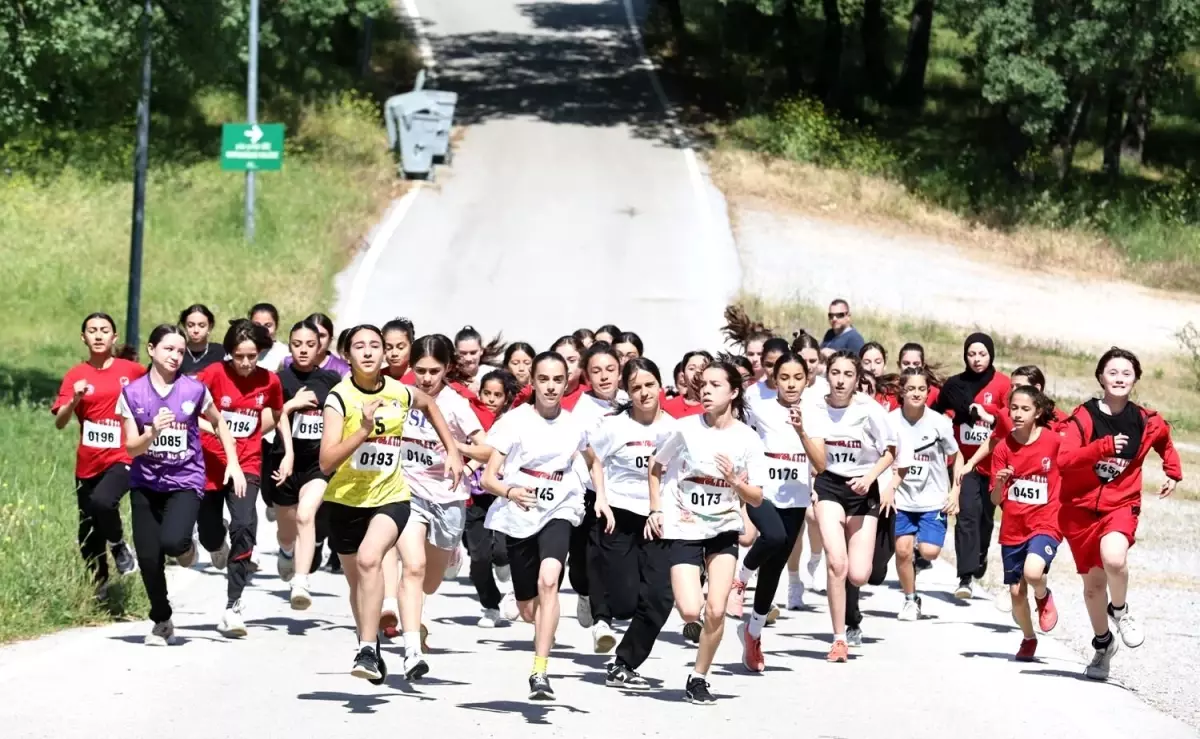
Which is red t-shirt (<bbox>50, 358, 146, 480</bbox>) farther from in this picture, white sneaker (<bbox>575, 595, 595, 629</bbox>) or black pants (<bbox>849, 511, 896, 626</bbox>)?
black pants (<bbox>849, 511, 896, 626</bbox>)

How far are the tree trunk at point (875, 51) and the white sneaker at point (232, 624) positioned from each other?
38.0 m

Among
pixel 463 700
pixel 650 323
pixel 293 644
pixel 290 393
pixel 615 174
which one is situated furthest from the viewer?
pixel 615 174

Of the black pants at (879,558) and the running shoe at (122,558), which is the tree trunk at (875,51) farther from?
the running shoe at (122,558)

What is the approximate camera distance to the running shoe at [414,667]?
9984 millimetres

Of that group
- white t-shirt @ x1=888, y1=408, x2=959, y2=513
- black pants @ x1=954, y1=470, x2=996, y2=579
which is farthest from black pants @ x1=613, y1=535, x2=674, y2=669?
black pants @ x1=954, y1=470, x2=996, y2=579

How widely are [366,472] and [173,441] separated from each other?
1.69 m

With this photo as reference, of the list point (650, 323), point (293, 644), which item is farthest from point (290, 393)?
point (650, 323)

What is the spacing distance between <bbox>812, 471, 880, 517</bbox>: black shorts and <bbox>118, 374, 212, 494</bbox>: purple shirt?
371cm

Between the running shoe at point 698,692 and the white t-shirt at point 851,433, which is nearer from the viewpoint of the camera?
the running shoe at point 698,692

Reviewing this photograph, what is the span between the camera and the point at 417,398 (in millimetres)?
10492

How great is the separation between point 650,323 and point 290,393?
15834 mm

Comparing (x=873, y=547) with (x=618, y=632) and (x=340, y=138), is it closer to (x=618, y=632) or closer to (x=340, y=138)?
(x=618, y=632)

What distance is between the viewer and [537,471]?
10719 millimetres

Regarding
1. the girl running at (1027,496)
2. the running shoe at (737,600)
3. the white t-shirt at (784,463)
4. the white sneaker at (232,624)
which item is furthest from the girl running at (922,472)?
the white sneaker at (232,624)
